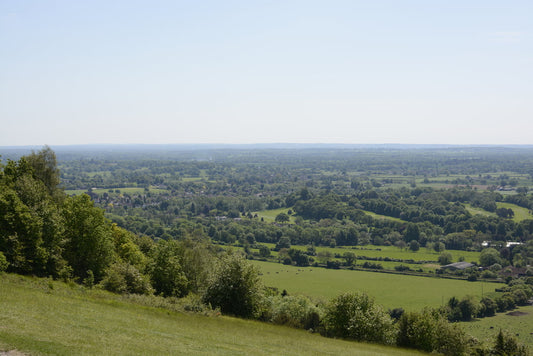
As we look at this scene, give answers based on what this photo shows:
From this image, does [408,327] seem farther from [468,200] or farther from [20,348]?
[468,200]

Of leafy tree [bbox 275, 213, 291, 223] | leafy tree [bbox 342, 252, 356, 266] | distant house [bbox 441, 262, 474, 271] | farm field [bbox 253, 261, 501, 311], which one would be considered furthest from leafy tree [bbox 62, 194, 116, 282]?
leafy tree [bbox 275, 213, 291, 223]

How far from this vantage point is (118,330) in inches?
785

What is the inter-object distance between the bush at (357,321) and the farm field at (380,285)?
3326 centimetres

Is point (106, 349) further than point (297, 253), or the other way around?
point (297, 253)

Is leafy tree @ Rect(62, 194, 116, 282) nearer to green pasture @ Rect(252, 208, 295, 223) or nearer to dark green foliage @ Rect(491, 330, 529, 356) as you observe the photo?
dark green foliage @ Rect(491, 330, 529, 356)

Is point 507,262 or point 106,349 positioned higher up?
point 106,349

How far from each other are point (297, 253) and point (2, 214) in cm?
7674

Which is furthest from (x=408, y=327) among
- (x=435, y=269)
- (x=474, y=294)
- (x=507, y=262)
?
(x=507, y=262)

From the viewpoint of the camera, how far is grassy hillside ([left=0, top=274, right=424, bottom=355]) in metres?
16.5

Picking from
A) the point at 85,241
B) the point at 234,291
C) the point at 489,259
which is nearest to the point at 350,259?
the point at 489,259

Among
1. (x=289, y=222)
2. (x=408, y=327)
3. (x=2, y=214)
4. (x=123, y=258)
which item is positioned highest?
(x=2, y=214)

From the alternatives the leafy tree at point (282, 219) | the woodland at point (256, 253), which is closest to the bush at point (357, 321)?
the woodland at point (256, 253)

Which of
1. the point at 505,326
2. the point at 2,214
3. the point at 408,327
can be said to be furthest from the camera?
the point at 505,326

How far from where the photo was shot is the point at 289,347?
24.3m
